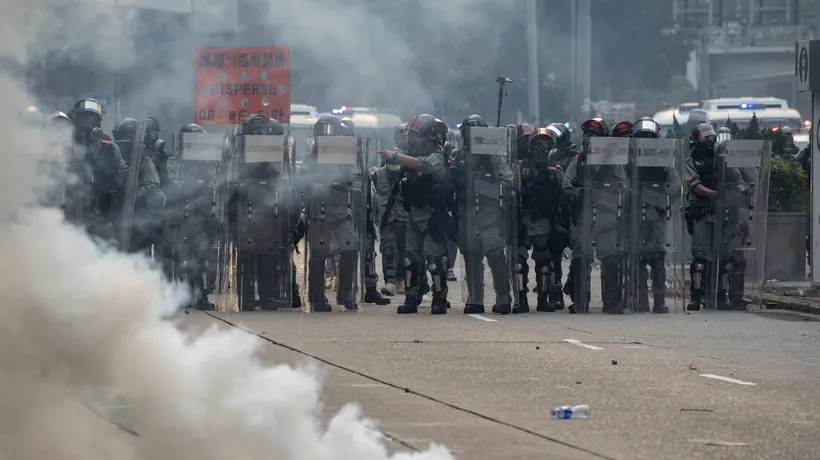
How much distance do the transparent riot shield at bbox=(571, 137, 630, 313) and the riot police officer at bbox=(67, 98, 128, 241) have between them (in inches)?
197

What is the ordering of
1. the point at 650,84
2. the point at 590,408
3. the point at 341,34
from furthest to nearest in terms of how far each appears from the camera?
the point at 650,84
the point at 341,34
the point at 590,408

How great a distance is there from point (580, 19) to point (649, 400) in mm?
17568

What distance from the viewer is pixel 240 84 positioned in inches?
590

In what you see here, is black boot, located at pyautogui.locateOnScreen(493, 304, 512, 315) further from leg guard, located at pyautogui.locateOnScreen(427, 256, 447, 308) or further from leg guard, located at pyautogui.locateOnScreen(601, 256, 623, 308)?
leg guard, located at pyautogui.locateOnScreen(601, 256, 623, 308)

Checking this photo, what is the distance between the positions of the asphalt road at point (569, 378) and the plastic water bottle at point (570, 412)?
70mm

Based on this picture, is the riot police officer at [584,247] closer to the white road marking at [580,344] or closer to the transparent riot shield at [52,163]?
the white road marking at [580,344]

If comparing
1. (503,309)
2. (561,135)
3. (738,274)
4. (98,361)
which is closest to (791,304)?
(738,274)

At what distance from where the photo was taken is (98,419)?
7.16 metres

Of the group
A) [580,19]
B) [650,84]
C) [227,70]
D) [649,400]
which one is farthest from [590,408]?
[650,84]

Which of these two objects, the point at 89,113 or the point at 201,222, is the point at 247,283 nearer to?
the point at 201,222

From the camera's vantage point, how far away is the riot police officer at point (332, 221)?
53.2ft

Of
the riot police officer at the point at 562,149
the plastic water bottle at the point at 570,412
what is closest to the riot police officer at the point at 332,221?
the riot police officer at the point at 562,149

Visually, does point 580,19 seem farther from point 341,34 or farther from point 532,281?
point 341,34

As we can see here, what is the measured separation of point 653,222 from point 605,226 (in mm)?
570
